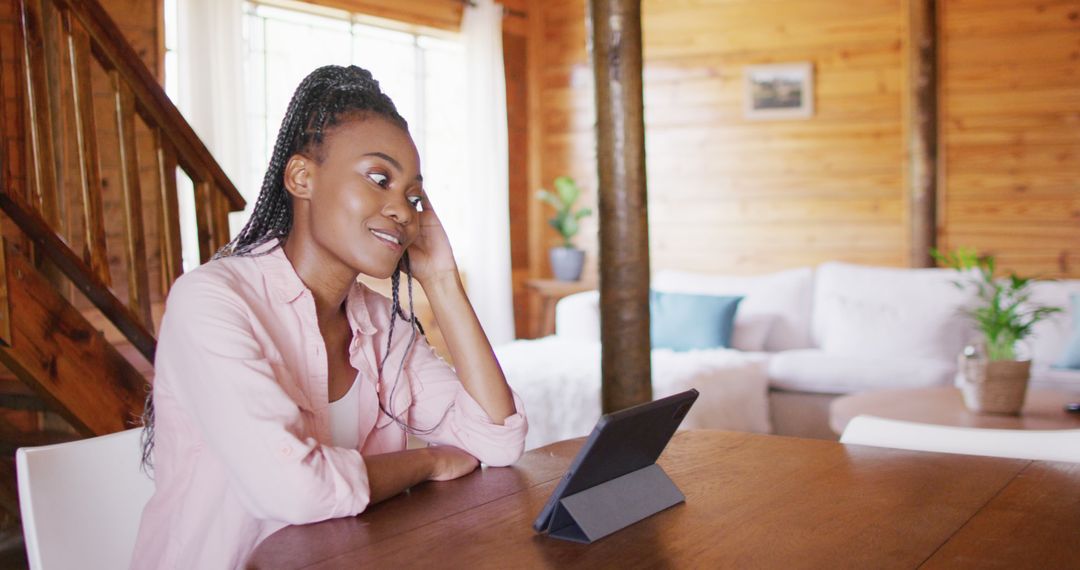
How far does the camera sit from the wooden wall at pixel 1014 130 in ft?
17.7

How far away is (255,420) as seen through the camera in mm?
1277

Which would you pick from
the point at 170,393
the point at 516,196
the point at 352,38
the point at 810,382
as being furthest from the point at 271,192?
the point at 516,196

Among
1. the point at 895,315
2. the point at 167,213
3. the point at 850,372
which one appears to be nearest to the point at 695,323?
the point at 850,372

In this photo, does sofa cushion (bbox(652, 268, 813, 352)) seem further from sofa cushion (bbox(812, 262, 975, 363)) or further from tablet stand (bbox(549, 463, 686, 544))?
tablet stand (bbox(549, 463, 686, 544))

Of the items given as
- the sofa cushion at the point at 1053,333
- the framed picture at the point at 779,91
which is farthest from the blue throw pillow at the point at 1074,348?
the framed picture at the point at 779,91

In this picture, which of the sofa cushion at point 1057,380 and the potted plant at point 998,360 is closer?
Answer: the potted plant at point 998,360

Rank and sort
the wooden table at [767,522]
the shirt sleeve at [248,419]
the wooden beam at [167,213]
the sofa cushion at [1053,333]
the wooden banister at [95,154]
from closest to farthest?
the wooden table at [767,522] < the shirt sleeve at [248,419] < the wooden banister at [95,154] < the wooden beam at [167,213] < the sofa cushion at [1053,333]

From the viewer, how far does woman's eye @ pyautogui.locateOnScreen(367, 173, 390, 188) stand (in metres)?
1.47

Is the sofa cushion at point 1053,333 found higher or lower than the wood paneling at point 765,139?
lower

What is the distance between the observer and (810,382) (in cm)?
476

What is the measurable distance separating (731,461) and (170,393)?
79 centimetres

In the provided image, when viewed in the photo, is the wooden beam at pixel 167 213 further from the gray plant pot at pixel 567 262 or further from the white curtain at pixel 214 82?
the gray plant pot at pixel 567 262

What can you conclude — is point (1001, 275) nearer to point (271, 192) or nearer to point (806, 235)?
point (806, 235)

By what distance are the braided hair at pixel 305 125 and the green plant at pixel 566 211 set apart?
496 cm
